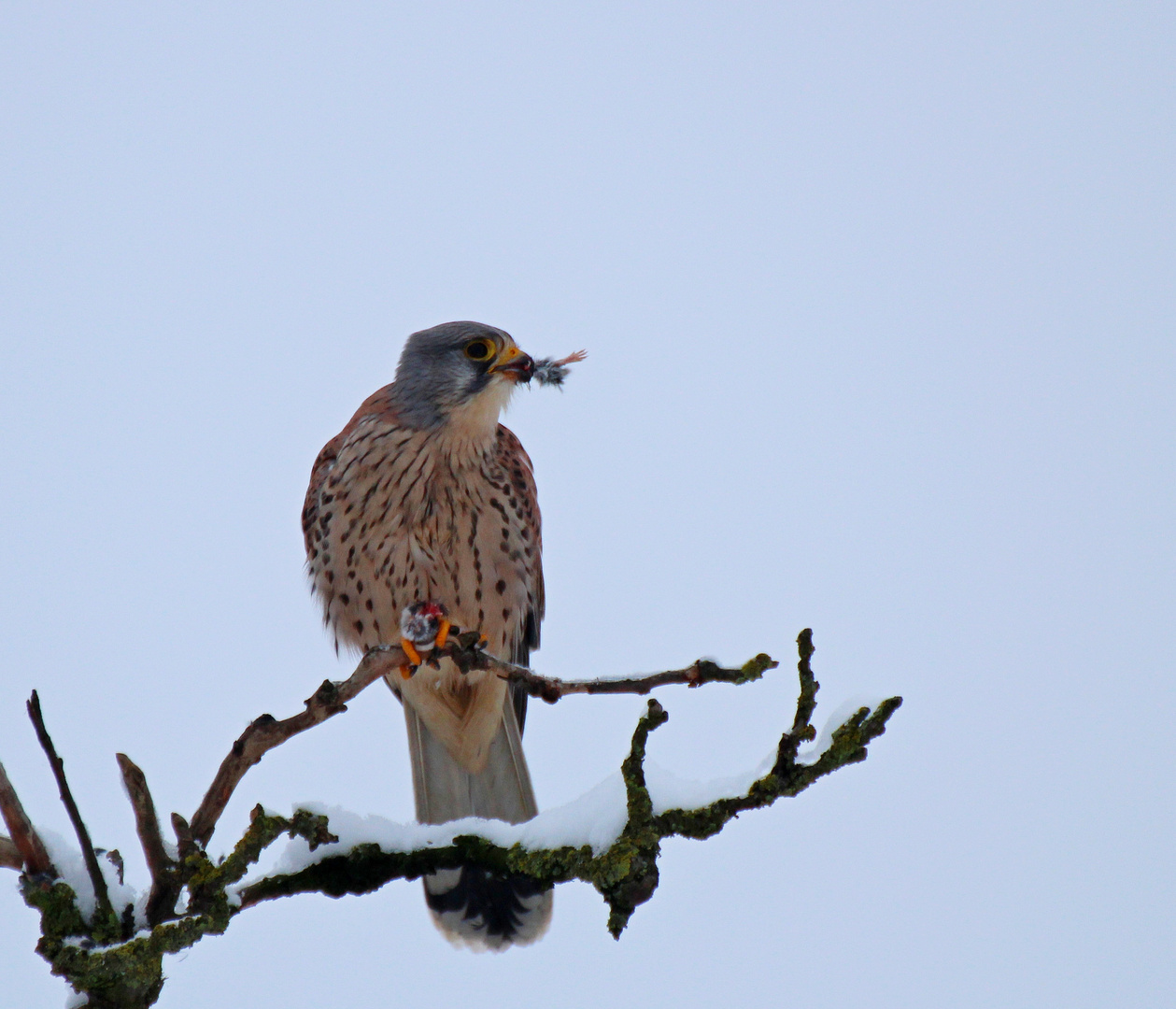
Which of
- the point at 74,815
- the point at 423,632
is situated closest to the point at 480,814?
the point at 423,632

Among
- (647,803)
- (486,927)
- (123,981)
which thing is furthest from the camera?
(486,927)

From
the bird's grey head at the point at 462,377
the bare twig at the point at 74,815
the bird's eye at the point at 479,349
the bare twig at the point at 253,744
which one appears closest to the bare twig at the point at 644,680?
the bare twig at the point at 253,744

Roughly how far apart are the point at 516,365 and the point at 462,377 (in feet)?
0.65

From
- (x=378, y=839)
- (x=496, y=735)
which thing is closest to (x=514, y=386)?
(x=496, y=735)

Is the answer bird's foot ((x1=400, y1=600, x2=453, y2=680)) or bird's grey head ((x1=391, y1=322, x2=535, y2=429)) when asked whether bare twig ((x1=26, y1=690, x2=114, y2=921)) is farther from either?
bird's grey head ((x1=391, y1=322, x2=535, y2=429))

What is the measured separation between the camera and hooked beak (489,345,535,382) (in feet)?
14.0

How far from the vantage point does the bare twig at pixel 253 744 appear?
7.89 feet

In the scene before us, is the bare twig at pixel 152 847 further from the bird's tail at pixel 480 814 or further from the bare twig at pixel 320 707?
the bird's tail at pixel 480 814

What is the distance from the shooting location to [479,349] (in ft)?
14.2

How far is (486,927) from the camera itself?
145 inches

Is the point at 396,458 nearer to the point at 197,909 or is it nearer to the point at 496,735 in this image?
the point at 496,735

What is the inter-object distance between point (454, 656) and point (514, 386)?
164cm

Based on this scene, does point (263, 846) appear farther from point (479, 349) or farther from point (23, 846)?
point (479, 349)

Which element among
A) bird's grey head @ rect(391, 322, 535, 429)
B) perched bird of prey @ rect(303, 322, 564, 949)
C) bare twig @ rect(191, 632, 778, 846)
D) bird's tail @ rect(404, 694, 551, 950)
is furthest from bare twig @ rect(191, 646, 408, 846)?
bird's grey head @ rect(391, 322, 535, 429)
